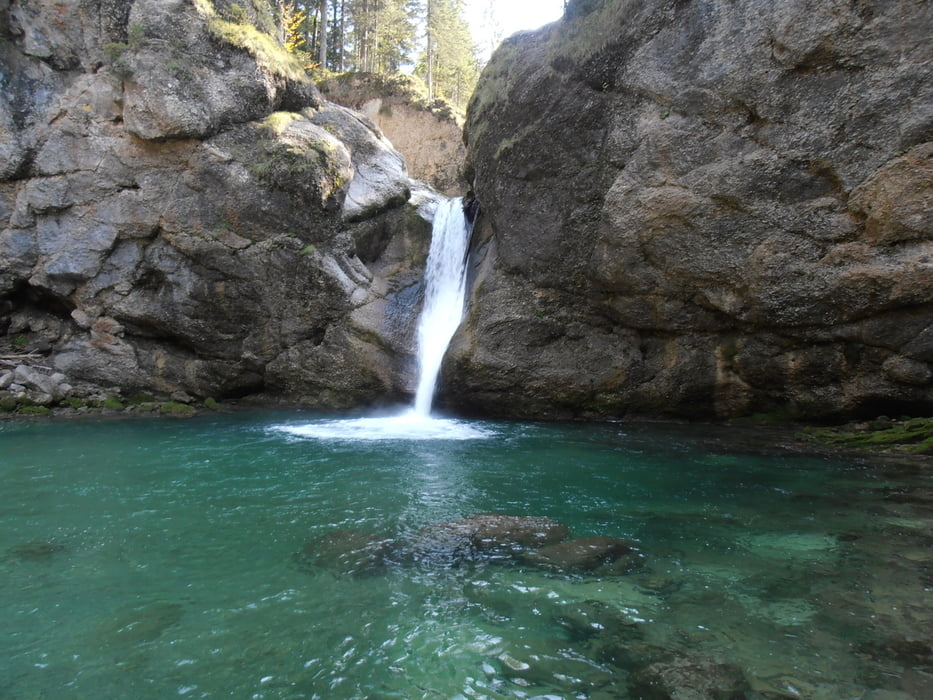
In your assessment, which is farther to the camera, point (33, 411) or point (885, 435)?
point (33, 411)

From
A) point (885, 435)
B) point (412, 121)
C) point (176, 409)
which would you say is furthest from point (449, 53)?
point (885, 435)

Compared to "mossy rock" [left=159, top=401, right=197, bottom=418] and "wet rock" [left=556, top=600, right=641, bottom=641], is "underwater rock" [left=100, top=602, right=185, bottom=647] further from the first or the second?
"mossy rock" [left=159, top=401, right=197, bottom=418]

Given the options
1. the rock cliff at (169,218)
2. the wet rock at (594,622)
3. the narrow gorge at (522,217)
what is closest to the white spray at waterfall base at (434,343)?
the narrow gorge at (522,217)

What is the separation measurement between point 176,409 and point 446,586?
46.9 ft

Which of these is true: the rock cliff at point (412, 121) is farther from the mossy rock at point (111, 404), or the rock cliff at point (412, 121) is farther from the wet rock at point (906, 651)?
the wet rock at point (906, 651)

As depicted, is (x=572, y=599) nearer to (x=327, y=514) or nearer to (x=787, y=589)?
(x=787, y=589)

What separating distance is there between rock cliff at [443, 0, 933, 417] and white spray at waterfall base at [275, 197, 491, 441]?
1.07 metres

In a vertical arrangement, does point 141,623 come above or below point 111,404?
below

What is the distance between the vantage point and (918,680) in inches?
140

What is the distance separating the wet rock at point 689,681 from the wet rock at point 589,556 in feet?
5.08

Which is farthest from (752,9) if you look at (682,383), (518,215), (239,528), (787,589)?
(239,528)

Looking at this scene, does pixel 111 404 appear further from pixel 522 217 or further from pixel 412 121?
pixel 412 121

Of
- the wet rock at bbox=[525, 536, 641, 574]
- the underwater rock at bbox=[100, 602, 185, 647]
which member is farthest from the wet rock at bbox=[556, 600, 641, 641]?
the underwater rock at bbox=[100, 602, 185, 647]

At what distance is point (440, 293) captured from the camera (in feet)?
58.6
